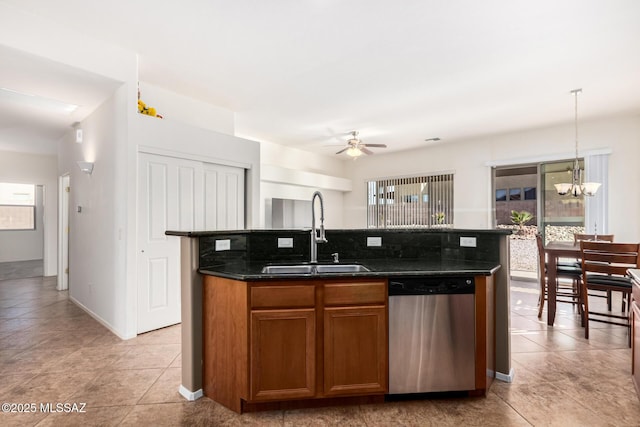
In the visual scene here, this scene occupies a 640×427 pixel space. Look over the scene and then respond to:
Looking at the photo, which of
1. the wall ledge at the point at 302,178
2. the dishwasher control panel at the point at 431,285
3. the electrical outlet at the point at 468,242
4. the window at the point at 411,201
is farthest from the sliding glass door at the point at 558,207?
the dishwasher control panel at the point at 431,285

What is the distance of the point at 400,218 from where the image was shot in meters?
7.95

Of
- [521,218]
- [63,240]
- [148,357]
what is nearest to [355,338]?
[148,357]

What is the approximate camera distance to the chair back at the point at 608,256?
3209mm

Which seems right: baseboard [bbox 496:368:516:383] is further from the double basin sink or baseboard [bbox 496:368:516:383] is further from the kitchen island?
the double basin sink

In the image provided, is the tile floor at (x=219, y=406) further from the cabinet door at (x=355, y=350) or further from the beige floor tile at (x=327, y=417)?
the cabinet door at (x=355, y=350)

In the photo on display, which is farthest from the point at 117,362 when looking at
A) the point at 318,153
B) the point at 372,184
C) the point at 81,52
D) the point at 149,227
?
the point at 372,184

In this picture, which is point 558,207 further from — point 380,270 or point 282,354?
point 282,354

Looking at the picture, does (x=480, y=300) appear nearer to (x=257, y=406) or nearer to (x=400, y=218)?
(x=257, y=406)

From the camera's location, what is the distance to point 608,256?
3309mm

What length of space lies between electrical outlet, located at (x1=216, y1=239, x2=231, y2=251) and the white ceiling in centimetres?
186

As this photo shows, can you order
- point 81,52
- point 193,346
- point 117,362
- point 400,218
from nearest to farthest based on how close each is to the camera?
1. point 193,346
2. point 117,362
3. point 81,52
4. point 400,218

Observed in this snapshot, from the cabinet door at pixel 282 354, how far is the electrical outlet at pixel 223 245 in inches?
25.9

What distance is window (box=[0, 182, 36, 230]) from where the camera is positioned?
764 centimetres

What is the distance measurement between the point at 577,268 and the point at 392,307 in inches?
123
